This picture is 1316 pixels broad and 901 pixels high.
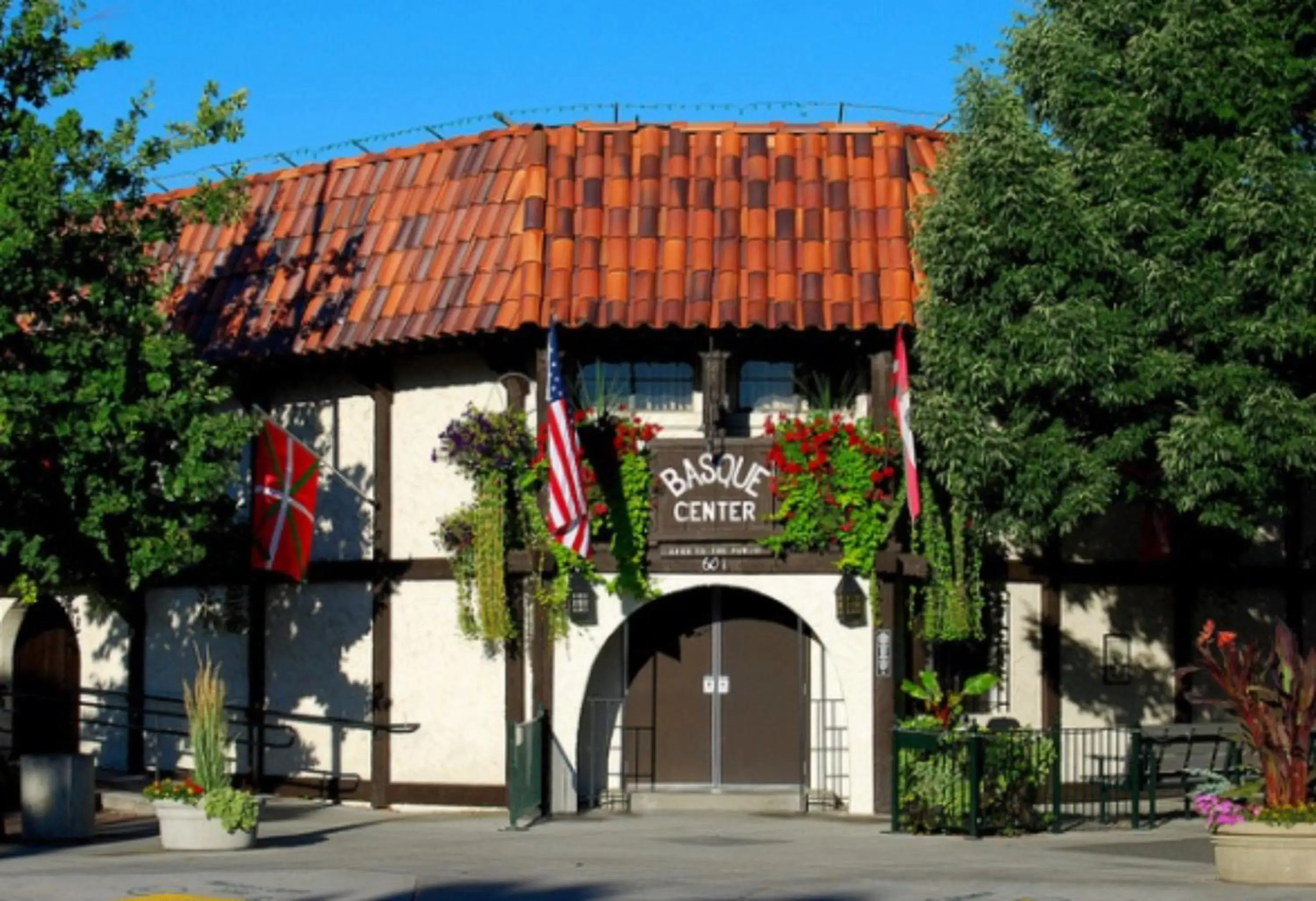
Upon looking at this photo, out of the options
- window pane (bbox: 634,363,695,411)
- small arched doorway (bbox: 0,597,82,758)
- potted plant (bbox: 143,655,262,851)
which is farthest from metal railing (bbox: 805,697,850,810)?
small arched doorway (bbox: 0,597,82,758)

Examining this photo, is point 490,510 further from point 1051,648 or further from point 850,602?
point 1051,648

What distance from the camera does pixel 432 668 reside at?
2627 centimetres

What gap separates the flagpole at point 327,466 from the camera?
25875 millimetres

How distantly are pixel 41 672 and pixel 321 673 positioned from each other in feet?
18.6

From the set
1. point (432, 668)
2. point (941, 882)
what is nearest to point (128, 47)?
point (432, 668)

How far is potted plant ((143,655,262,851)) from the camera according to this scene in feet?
68.4

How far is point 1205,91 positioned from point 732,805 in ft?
29.9

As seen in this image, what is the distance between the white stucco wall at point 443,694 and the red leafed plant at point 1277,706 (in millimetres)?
8949

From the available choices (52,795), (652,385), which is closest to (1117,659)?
(652,385)

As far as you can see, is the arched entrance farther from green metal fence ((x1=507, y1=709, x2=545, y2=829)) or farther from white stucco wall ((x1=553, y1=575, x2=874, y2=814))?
green metal fence ((x1=507, y1=709, x2=545, y2=829))

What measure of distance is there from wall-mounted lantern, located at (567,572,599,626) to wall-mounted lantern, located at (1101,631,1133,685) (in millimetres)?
6305

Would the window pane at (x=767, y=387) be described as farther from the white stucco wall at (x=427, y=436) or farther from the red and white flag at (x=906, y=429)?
the white stucco wall at (x=427, y=436)

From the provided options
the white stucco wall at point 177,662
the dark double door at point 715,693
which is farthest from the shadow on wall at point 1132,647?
the white stucco wall at point 177,662

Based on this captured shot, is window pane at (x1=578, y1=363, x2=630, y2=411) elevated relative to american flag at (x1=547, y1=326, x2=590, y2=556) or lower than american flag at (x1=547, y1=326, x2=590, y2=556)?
elevated
